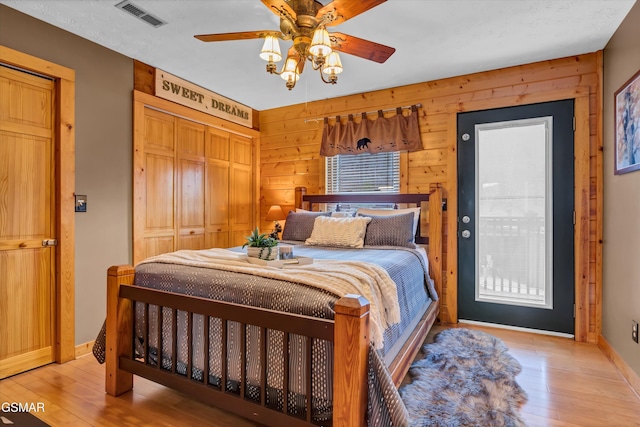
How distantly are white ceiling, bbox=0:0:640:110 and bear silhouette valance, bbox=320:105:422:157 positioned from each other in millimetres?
437

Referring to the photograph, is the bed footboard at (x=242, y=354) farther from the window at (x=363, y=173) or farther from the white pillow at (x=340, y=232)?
the window at (x=363, y=173)

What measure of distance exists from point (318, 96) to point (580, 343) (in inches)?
140

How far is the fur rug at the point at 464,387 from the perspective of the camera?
177 centimetres

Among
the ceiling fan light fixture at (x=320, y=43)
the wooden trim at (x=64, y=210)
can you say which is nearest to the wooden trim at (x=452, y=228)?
the ceiling fan light fixture at (x=320, y=43)

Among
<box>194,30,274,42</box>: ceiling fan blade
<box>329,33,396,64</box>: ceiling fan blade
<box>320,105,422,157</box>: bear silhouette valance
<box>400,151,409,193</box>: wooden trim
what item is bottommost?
<box>400,151,409,193</box>: wooden trim

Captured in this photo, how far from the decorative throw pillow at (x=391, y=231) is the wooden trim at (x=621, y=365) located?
160 cm

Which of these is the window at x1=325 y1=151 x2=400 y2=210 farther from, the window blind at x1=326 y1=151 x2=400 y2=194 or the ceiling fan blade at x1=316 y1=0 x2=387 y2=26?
the ceiling fan blade at x1=316 y1=0 x2=387 y2=26

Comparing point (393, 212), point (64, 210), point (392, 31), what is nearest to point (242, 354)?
point (64, 210)

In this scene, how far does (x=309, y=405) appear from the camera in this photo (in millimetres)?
1411

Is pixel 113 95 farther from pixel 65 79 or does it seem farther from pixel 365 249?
pixel 365 249

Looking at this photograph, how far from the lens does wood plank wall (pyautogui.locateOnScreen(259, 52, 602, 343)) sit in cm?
290

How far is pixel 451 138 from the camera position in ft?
11.2

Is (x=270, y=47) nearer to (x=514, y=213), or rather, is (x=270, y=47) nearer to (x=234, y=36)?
(x=234, y=36)

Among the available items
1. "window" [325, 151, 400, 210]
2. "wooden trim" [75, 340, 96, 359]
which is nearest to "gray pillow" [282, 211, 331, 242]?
"window" [325, 151, 400, 210]
